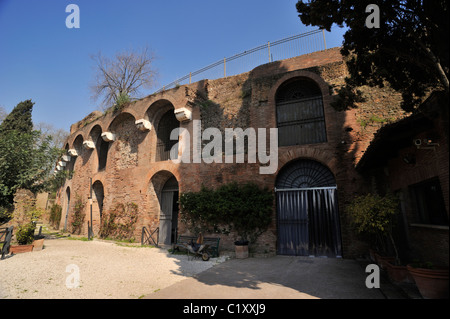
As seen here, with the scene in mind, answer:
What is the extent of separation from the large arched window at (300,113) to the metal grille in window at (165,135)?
18.7 ft

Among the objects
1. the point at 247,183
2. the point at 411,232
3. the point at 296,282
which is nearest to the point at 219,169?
the point at 247,183

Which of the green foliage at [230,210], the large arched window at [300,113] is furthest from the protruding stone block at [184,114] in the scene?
the large arched window at [300,113]

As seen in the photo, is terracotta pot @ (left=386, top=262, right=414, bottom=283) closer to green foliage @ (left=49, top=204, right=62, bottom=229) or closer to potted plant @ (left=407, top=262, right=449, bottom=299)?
potted plant @ (left=407, top=262, right=449, bottom=299)

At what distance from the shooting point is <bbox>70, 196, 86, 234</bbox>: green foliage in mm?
14652

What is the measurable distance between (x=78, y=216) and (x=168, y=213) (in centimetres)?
743

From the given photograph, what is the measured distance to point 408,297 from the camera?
12.4ft

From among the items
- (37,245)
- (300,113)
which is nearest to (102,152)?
(37,245)

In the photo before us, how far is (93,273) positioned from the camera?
5.88m

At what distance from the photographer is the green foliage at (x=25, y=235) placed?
8609mm

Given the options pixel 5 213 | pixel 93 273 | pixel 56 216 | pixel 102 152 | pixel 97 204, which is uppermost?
pixel 102 152

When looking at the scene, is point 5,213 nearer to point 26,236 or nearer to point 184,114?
point 26,236

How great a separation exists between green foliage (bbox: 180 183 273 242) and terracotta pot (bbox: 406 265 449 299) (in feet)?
16.2

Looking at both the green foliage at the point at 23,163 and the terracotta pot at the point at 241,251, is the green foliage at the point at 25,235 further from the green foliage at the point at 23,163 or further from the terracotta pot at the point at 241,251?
the terracotta pot at the point at 241,251

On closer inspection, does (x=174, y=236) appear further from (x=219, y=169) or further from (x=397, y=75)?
(x=397, y=75)
